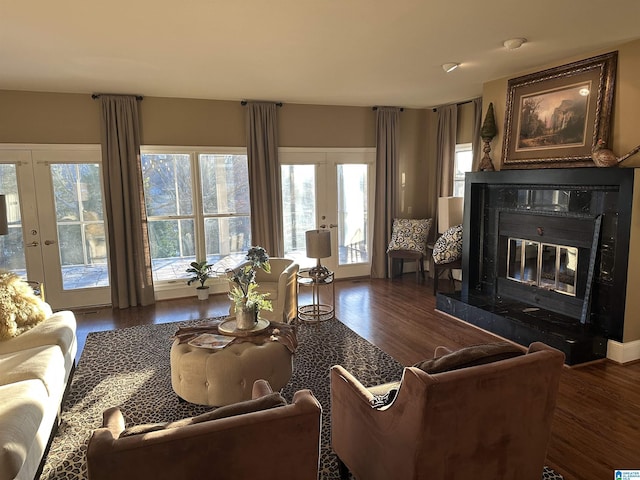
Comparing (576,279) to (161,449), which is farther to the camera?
(576,279)

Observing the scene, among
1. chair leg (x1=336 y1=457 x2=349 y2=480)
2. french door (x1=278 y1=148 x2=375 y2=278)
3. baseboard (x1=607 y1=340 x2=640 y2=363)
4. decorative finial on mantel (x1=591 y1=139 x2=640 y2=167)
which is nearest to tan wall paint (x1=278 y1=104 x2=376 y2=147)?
french door (x1=278 y1=148 x2=375 y2=278)

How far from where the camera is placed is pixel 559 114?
4.25 m

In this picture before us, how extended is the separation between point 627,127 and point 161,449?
4.18m

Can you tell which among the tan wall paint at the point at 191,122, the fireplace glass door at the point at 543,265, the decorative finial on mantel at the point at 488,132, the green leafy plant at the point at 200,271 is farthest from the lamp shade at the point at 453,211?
the green leafy plant at the point at 200,271

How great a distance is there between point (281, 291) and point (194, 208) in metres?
2.28

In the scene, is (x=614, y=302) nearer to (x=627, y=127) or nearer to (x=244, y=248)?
(x=627, y=127)

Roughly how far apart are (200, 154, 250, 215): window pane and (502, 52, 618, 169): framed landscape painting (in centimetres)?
342

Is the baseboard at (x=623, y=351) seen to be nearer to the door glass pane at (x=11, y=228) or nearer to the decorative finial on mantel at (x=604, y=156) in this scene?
the decorative finial on mantel at (x=604, y=156)

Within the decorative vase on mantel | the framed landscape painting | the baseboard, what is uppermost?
the framed landscape painting

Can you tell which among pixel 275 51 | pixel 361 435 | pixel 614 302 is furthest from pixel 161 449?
pixel 614 302

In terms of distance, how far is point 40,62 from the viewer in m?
3.98

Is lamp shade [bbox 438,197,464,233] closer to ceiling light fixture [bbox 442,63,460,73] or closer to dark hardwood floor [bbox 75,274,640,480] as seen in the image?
dark hardwood floor [bbox 75,274,640,480]

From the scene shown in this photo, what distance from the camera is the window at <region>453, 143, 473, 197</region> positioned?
654 cm

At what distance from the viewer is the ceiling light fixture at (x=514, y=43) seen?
11.6 feet
